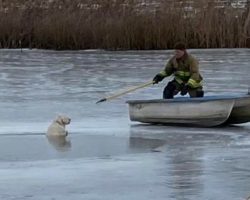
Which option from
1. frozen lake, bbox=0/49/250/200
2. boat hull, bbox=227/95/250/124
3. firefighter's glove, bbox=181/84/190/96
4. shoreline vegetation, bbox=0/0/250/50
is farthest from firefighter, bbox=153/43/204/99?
shoreline vegetation, bbox=0/0/250/50

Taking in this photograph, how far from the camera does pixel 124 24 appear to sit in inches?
1118

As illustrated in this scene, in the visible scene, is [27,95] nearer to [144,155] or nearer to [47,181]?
[144,155]

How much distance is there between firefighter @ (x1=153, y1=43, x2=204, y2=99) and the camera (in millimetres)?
12875

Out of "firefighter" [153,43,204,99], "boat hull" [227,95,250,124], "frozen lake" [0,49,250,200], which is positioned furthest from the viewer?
"firefighter" [153,43,204,99]

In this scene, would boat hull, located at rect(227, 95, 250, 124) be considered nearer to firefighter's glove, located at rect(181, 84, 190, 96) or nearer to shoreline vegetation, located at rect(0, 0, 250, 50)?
firefighter's glove, located at rect(181, 84, 190, 96)

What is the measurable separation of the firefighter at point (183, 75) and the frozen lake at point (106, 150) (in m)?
0.86

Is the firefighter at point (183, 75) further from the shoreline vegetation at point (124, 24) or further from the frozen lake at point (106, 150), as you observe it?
the shoreline vegetation at point (124, 24)

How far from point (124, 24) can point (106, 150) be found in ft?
61.2

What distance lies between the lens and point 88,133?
11383 millimetres

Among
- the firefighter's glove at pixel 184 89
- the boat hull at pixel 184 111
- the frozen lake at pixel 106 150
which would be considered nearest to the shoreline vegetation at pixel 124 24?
the frozen lake at pixel 106 150

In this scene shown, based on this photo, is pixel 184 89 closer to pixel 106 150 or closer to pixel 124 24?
pixel 106 150

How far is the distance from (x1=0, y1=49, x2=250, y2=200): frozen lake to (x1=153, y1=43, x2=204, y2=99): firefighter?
86 centimetres

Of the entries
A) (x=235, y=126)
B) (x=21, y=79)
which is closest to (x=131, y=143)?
(x=235, y=126)

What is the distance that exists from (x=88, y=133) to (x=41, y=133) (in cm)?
59
